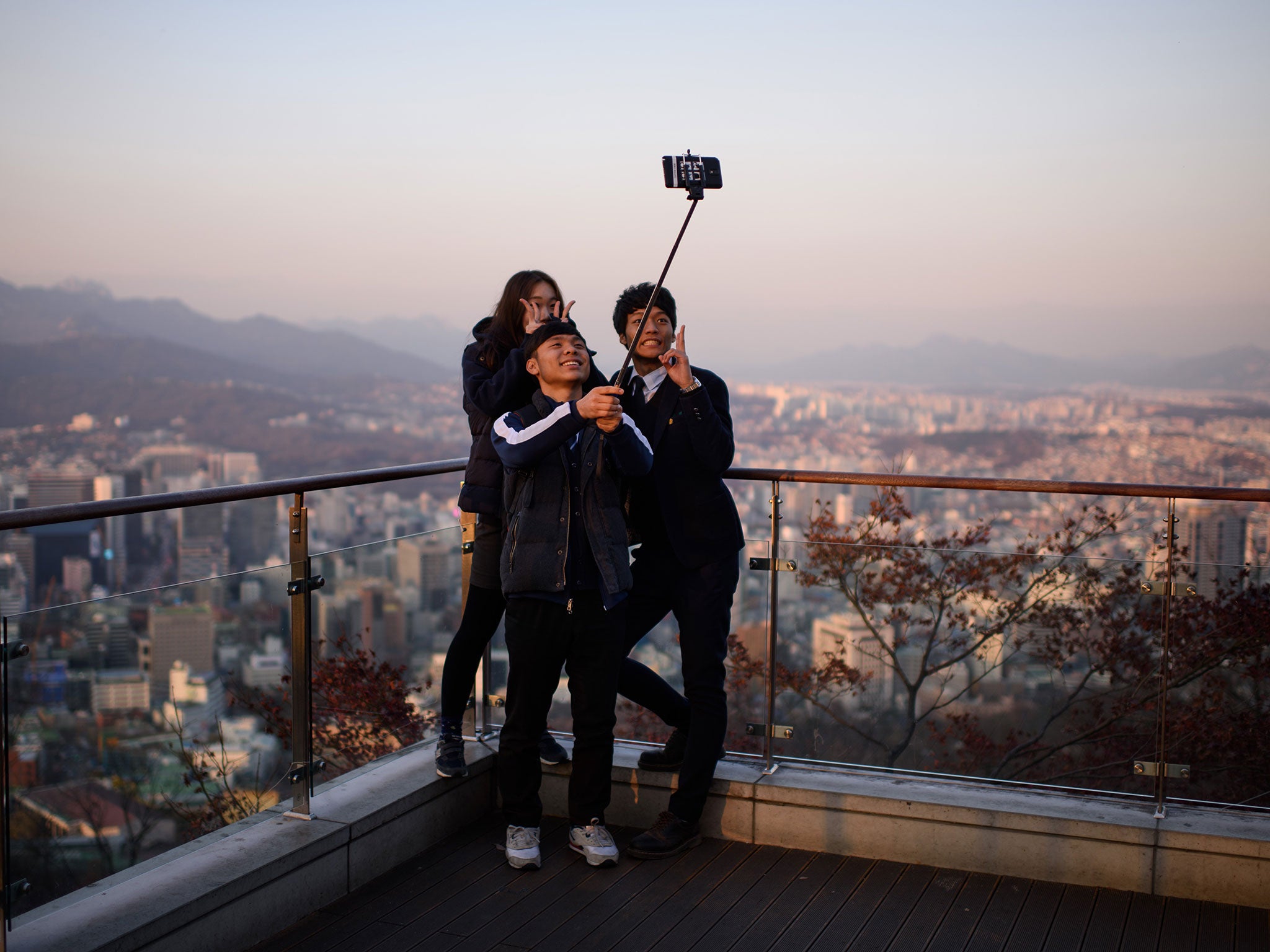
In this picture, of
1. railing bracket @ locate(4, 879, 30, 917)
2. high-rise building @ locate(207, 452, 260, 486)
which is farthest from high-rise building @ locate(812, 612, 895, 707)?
high-rise building @ locate(207, 452, 260, 486)

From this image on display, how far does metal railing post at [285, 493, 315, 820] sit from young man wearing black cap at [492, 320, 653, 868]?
0.57 metres

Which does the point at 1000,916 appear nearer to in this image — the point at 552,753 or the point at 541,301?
the point at 552,753

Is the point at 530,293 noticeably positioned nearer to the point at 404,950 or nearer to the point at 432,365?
the point at 404,950

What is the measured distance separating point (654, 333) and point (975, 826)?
1.79m

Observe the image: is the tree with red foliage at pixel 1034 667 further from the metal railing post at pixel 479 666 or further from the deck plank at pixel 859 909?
the metal railing post at pixel 479 666

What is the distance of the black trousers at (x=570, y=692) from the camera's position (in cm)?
305

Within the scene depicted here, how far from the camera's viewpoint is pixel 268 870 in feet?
8.84

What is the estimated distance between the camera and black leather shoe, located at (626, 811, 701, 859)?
3.22 m

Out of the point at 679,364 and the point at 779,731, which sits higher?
the point at 679,364

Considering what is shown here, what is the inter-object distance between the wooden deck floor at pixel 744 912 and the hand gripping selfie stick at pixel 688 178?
4.75 feet

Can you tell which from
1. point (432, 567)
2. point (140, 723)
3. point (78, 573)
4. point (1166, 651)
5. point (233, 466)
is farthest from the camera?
point (233, 466)

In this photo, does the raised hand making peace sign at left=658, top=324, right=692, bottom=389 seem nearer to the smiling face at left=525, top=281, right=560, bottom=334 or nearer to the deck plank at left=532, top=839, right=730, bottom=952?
the smiling face at left=525, top=281, right=560, bottom=334

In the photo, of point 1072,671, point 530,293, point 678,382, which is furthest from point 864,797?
point 530,293

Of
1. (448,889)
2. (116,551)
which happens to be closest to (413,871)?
(448,889)
